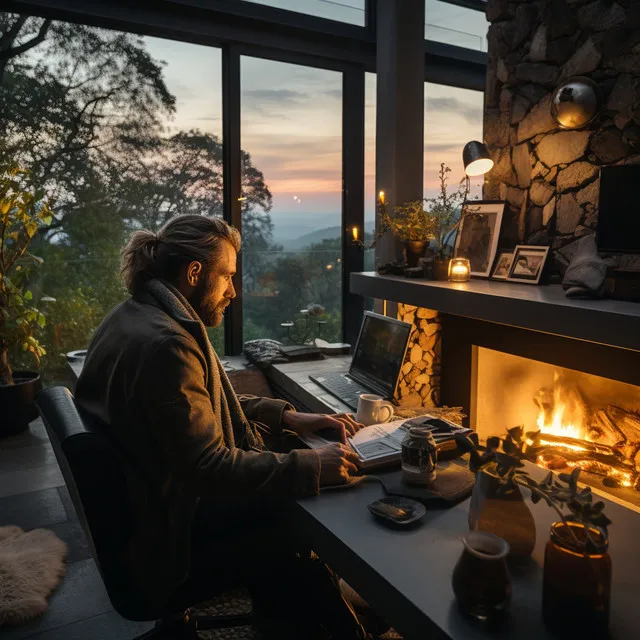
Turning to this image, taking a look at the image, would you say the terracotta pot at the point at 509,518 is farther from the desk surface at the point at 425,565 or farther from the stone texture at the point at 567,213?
the stone texture at the point at 567,213

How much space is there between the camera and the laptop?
8.59ft

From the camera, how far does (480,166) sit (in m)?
2.75

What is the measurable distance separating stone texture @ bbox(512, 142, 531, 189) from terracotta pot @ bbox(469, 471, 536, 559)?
1.94 meters

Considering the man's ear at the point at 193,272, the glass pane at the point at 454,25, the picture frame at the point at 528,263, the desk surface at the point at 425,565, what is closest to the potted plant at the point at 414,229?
the picture frame at the point at 528,263

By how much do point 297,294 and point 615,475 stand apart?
254cm

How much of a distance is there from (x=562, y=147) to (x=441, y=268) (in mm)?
707

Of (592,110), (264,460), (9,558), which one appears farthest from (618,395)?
(9,558)

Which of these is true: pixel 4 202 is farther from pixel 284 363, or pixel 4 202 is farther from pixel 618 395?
pixel 618 395

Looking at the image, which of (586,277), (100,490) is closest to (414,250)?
(586,277)

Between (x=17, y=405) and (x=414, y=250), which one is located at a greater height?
(x=414, y=250)

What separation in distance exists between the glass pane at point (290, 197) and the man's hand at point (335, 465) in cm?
284

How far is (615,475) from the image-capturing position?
2.38 m

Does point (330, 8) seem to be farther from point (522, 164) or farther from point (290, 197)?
point (522, 164)

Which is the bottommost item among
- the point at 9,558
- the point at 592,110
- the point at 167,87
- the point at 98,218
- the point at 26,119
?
the point at 9,558
